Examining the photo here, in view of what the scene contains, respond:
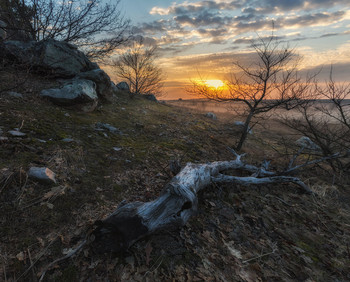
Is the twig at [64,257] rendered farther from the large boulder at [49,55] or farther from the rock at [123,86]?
the rock at [123,86]

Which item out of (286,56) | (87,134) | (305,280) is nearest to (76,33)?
(87,134)

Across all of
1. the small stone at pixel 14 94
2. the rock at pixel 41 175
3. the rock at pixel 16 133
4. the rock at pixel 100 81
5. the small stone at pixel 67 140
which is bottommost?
the rock at pixel 41 175

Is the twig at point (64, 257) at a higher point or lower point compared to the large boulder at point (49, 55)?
lower

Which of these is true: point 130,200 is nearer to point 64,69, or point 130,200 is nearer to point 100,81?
point 100,81

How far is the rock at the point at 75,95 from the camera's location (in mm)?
6578

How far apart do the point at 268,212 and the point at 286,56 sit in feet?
19.9

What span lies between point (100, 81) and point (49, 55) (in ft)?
7.51

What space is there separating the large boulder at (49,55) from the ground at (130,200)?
332 cm

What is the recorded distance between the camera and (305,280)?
2.49m

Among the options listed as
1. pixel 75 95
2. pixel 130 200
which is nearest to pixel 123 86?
pixel 75 95

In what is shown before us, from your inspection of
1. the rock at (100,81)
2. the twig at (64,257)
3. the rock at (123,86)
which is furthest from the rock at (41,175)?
the rock at (123,86)

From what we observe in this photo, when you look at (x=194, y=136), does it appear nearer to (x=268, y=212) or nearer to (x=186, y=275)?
(x=268, y=212)

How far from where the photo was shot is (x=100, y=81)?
9.25 metres

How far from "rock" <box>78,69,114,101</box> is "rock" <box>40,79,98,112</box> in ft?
4.55
